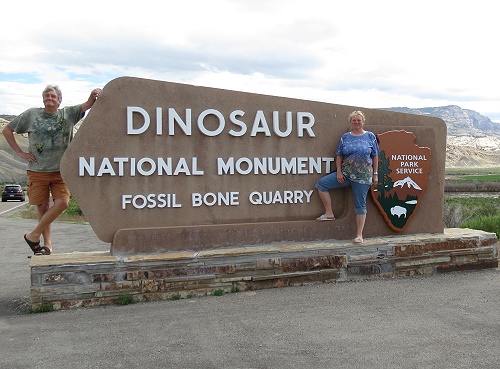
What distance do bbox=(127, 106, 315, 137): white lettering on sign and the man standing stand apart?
506mm

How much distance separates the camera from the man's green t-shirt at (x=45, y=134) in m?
5.19

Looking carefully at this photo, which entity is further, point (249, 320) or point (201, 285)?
point (201, 285)

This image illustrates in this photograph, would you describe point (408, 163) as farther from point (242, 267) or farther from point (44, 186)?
point (44, 186)

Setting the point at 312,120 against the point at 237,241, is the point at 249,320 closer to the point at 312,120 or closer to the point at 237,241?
the point at 237,241

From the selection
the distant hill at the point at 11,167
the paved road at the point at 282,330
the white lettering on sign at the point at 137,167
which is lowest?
the paved road at the point at 282,330

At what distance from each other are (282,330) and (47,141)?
314cm

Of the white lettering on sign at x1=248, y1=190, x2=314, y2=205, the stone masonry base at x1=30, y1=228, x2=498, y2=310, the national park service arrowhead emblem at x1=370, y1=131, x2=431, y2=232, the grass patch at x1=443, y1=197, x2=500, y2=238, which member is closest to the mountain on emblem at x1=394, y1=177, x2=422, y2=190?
the national park service arrowhead emblem at x1=370, y1=131, x2=431, y2=232

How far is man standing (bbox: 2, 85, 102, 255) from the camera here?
520 cm

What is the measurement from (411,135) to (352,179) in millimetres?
1164

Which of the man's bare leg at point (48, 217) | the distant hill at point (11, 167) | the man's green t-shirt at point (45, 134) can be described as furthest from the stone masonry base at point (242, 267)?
the distant hill at point (11, 167)

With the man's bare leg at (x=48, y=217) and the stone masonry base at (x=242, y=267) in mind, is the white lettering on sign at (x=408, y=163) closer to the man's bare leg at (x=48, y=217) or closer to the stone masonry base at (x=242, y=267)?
the stone masonry base at (x=242, y=267)

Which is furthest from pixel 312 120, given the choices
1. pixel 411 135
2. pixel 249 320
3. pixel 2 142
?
pixel 2 142

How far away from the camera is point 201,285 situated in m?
5.14

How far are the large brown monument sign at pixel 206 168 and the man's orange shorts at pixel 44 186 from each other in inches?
10.7
